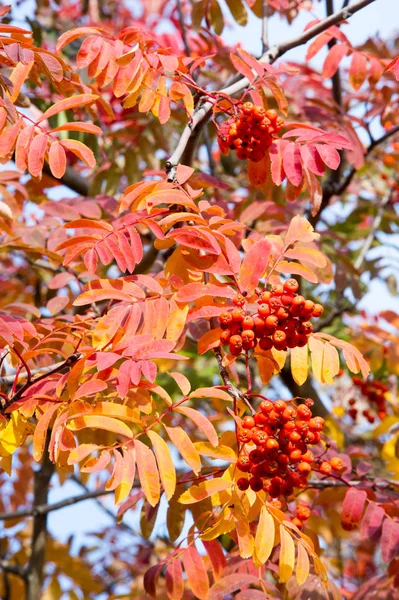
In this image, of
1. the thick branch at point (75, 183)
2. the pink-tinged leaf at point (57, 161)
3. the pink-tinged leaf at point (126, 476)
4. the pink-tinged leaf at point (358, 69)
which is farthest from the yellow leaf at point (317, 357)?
the thick branch at point (75, 183)

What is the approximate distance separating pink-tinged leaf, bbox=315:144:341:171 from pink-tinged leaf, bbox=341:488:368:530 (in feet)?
3.32

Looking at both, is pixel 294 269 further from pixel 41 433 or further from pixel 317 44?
Result: pixel 317 44

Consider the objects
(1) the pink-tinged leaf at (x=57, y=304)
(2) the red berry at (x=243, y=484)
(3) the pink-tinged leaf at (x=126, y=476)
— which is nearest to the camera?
(3) the pink-tinged leaf at (x=126, y=476)

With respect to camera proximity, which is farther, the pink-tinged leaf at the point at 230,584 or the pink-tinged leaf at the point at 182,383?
the pink-tinged leaf at the point at 230,584

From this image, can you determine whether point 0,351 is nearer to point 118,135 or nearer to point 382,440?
point 118,135

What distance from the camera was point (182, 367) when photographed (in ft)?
14.5

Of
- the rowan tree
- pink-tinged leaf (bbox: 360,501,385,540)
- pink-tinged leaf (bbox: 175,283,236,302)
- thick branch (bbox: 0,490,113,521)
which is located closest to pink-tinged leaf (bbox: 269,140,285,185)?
the rowan tree

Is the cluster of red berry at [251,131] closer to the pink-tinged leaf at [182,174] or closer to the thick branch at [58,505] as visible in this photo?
the pink-tinged leaf at [182,174]

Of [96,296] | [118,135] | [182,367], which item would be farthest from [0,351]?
[182,367]

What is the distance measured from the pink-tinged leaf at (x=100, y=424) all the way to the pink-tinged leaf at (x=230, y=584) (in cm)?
60

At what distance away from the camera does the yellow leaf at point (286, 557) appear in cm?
178

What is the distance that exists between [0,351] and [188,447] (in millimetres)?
625


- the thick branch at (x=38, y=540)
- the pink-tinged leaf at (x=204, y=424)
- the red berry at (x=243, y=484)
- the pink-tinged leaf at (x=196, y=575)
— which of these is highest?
the pink-tinged leaf at (x=204, y=424)

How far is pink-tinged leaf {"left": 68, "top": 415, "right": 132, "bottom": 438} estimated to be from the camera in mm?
1680
